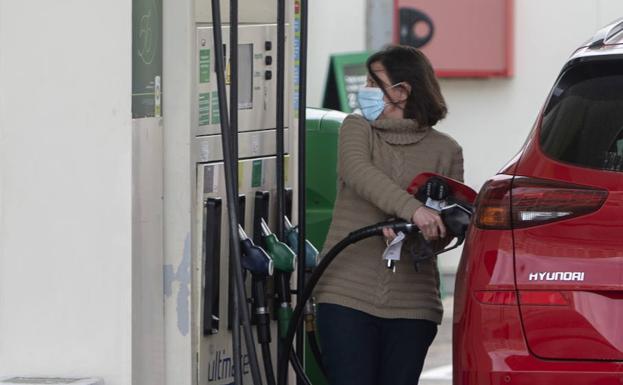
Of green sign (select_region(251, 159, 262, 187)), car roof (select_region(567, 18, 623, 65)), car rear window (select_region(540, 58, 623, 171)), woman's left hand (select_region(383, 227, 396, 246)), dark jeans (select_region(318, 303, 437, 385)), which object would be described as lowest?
dark jeans (select_region(318, 303, 437, 385))

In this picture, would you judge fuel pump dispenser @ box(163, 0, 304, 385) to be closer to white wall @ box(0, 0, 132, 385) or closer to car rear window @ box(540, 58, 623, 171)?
white wall @ box(0, 0, 132, 385)

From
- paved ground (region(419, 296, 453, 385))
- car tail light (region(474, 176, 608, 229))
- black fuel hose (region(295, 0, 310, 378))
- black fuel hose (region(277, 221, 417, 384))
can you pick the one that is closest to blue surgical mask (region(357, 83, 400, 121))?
black fuel hose (region(295, 0, 310, 378))

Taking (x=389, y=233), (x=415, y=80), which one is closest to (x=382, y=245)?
(x=389, y=233)

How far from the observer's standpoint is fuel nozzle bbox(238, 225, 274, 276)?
16.6 feet

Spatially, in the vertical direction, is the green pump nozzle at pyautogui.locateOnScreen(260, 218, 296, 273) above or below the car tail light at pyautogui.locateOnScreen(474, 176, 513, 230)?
below

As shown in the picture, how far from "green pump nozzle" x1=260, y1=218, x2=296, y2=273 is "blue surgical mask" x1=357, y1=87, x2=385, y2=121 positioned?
589 millimetres

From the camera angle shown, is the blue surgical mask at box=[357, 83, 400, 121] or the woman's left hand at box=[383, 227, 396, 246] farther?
the blue surgical mask at box=[357, 83, 400, 121]

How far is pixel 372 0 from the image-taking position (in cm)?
1307

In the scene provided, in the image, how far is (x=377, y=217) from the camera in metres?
5.04

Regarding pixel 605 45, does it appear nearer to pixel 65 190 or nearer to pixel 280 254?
pixel 280 254

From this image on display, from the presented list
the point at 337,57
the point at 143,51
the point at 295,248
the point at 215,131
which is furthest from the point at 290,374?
the point at 337,57

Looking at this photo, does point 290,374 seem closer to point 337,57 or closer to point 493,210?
point 493,210

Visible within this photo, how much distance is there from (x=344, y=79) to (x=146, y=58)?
7950 millimetres

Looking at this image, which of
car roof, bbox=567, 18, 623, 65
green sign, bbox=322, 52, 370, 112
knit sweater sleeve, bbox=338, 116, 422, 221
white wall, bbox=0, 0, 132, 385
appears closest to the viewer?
Answer: car roof, bbox=567, 18, 623, 65
